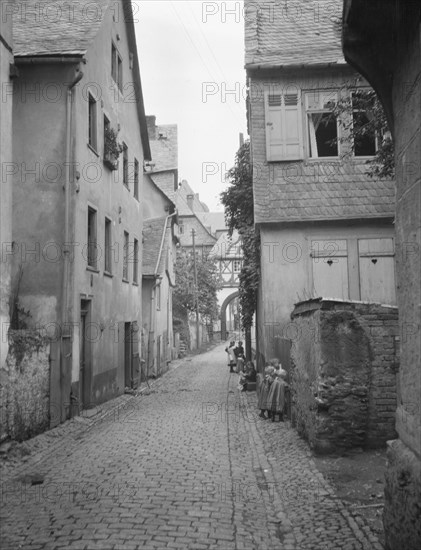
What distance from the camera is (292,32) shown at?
15734mm

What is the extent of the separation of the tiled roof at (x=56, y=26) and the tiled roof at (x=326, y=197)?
547 centimetres

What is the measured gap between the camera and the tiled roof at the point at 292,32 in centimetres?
1476

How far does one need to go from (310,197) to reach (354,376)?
667cm

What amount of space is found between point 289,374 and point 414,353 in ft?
26.0

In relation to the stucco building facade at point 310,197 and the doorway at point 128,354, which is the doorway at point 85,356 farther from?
the doorway at point 128,354

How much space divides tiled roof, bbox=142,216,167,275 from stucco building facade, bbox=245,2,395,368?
11205 millimetres

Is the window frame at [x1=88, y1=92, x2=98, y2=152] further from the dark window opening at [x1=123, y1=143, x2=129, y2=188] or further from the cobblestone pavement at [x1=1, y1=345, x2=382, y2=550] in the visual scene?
the cobblestone pavement at [x1=1, y1=345, x2=382, y2=550]

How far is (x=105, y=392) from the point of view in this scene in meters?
15.9

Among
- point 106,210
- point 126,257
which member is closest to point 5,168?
point 106,210

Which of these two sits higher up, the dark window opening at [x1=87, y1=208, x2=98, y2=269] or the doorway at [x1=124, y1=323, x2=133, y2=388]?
the dark window opening at [x1=87, y1=208, x2=98, y2=269]

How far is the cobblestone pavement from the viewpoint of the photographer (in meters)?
5.33

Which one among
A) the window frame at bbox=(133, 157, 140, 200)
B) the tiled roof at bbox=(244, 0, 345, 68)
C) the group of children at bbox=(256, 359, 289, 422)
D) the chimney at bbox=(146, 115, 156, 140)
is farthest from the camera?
the chimney at bbox=(146, 115, 156, 140)

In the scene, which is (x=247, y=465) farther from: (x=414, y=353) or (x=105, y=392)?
(x=105, y=392)

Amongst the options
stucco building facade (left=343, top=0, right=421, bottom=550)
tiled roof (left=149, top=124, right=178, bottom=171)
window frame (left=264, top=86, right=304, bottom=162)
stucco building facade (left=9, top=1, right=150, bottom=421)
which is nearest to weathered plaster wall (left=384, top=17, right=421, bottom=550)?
stucco building facade (left=343, top=0, right=421, bottom=550)
